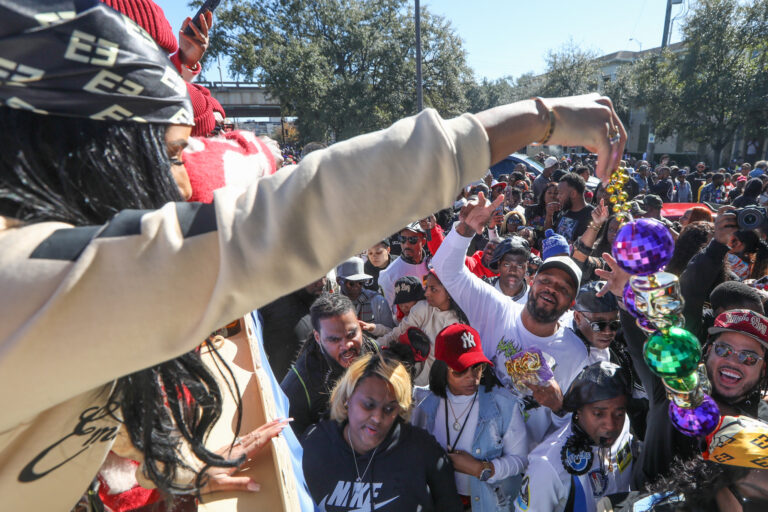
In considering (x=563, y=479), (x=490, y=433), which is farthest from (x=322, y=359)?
(x=563, y=479)

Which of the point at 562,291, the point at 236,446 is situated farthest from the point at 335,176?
the point at 562,291

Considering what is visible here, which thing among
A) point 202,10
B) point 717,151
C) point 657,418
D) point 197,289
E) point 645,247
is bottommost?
point 717,151

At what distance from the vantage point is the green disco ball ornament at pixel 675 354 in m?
1.05

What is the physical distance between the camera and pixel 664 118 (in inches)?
1009

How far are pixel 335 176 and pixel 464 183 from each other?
0.20 m

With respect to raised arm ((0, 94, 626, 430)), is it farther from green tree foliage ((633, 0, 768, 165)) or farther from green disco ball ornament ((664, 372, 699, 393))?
green tree foliage ((633, 0, 768, 165))

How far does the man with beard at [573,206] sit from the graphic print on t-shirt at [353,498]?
4.15 metres

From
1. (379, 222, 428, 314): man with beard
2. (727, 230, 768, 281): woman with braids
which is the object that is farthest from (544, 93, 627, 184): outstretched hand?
(727, 230, 768, 281): woman with braids

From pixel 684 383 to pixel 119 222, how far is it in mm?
1239

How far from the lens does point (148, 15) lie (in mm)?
937

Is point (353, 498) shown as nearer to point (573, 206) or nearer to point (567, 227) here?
point (567, 227)

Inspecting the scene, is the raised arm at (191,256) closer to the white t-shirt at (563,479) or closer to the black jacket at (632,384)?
the white t-shirt at (563,479)

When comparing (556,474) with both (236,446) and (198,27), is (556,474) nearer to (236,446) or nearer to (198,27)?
(236,446)

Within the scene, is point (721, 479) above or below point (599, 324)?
above
